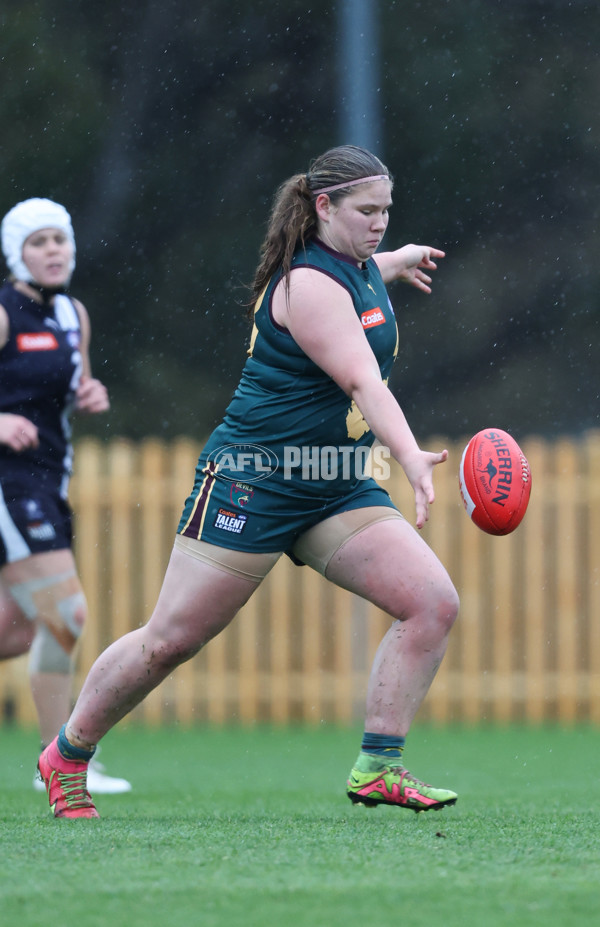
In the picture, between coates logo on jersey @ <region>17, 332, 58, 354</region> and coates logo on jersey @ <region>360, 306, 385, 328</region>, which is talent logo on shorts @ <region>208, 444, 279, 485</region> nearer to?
coates logo on jersey @ <region>360, 306, 385, 328</region>

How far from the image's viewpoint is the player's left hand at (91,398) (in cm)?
571

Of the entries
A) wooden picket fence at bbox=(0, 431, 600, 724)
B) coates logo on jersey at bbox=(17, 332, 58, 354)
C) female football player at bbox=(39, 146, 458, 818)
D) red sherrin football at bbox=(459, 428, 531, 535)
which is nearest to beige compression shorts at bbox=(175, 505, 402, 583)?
female football player at bbox=(39, 146, 458, 818)

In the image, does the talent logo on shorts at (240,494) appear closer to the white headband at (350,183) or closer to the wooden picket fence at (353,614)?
the white headband at (350,183)

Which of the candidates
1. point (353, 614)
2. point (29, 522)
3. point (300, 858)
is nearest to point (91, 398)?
point (29, 522)

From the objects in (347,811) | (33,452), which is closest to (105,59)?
(33,452)

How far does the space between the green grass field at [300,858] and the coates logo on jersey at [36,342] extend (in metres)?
1.74

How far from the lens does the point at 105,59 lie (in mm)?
15836

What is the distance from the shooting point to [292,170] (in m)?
15.7

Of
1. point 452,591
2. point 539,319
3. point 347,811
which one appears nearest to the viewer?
point 452,591

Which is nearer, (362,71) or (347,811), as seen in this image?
(347,811)

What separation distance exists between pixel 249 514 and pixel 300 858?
3.61 feet

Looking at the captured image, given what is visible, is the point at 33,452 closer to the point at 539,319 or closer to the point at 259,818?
the point at 259,818

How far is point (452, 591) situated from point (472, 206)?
12337 mm

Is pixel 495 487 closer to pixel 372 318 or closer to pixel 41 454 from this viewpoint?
pixel 372 318
